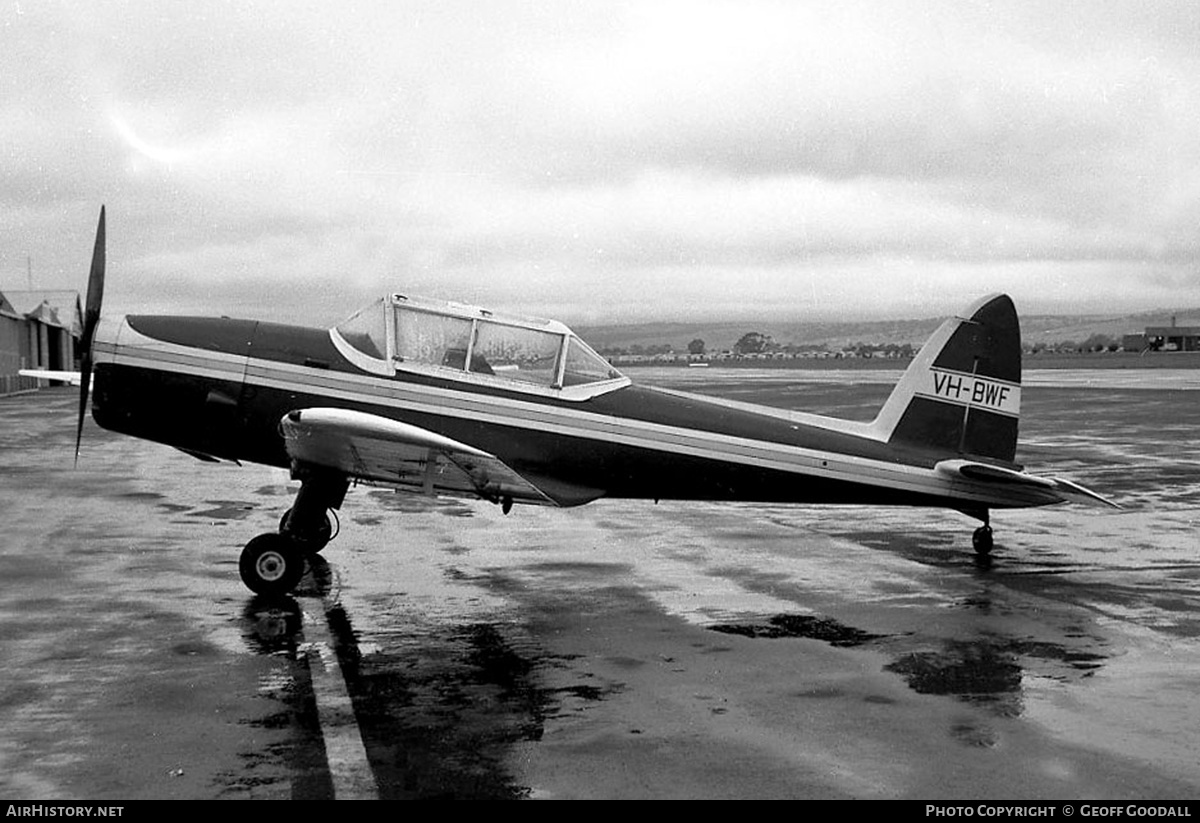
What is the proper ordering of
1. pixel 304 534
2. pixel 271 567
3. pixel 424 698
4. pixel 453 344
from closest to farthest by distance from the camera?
pixel 424 698, pixel 271 567, pixel 304 534, pixel 453 344

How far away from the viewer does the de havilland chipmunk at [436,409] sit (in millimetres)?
9570

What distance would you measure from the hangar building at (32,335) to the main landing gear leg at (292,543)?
30.3m

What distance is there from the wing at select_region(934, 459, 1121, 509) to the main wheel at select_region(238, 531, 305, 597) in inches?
228

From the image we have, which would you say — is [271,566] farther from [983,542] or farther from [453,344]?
[983,542]

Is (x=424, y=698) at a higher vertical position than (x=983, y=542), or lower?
lower

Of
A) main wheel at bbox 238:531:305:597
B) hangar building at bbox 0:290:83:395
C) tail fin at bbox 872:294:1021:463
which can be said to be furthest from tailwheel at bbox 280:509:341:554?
hangar building at bbox 0:290:83:395

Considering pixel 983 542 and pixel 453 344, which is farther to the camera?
pixel 983 542

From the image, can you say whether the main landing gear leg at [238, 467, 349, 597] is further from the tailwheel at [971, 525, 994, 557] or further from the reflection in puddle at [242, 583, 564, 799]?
the tailwheel at [971, 525, 994, 557]

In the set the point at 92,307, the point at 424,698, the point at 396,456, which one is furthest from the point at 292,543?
the point at 424,698

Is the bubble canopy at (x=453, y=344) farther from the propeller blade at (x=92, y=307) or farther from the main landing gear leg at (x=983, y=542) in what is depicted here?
the main landing gear leg at (x=983, y=542)

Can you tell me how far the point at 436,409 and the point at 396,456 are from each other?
105 cm

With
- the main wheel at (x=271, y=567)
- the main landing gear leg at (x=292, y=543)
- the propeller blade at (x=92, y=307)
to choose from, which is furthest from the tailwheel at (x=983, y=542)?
the propeller blade at (x=92, y=307)

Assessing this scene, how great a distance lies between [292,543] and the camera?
920cm

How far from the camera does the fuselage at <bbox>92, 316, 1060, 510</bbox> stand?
9.59 m
